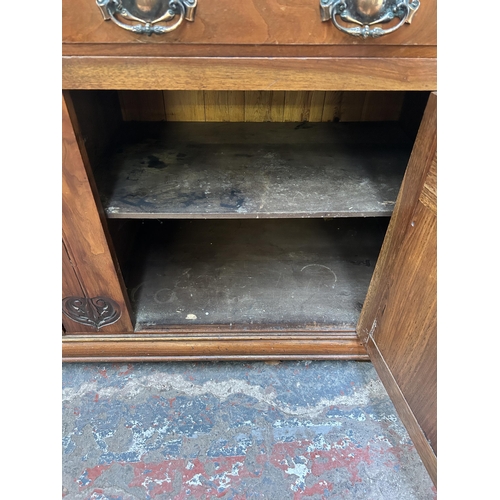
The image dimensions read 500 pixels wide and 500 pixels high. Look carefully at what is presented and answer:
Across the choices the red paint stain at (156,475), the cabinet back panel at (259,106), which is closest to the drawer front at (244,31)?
the cabinet back panel at (259,106)

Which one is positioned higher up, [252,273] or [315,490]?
[252,273]

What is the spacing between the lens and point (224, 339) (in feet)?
2.99

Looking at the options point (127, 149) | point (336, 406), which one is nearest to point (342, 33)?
point (127, 149)

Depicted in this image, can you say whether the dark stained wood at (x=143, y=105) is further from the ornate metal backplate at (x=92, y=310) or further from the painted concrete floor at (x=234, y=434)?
the painted concrete floor at (x=234, y=434)

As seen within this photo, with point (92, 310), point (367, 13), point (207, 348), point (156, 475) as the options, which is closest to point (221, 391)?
point (207, 348)

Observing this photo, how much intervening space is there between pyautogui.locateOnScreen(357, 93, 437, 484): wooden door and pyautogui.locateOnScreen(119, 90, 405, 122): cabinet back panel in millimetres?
456

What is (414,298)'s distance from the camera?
0.65 metres

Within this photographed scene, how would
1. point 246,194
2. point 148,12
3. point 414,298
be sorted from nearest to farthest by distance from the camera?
point 148,12, point 414,298, point 246,194

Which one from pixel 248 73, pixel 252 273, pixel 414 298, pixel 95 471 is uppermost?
pixel 248 73

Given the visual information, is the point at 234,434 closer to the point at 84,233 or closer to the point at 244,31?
the point at 84,233

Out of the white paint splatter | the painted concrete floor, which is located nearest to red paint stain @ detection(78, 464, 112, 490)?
the painted concrete floor

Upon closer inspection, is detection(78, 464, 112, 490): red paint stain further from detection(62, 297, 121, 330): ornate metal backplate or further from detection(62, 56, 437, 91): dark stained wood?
detection(62, 56, 437, 91): dark stained wood

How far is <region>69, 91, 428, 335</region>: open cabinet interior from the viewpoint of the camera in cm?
76

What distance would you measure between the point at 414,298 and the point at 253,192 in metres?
0.36
